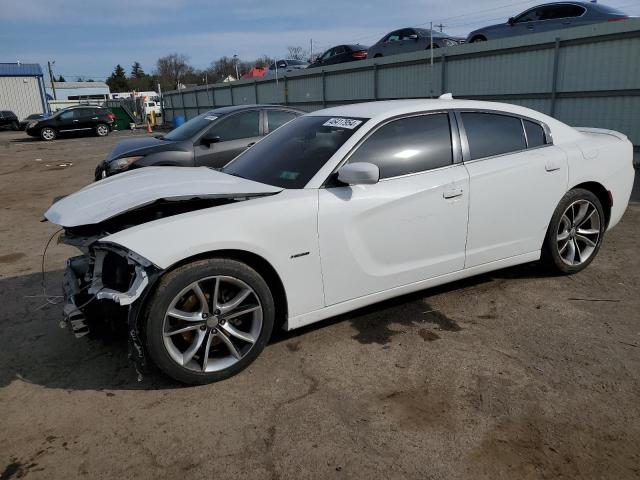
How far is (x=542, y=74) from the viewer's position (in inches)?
450

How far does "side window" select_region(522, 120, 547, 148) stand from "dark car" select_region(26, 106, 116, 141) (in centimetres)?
3026

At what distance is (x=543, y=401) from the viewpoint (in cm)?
279

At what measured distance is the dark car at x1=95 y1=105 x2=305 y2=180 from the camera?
7941 mm

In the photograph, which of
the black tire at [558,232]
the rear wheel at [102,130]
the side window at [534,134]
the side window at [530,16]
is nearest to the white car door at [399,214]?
the side window at [534,134]

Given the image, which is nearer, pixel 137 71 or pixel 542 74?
pixel 542 74

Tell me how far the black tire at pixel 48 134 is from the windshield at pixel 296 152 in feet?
96.3

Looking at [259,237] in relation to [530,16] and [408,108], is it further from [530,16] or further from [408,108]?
[530,16]

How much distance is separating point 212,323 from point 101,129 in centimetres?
3084

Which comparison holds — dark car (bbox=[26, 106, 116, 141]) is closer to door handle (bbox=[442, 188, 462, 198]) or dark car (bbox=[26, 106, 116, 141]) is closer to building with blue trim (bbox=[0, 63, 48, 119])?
building with blue trim (bbox=[0, 63, 48, 119])

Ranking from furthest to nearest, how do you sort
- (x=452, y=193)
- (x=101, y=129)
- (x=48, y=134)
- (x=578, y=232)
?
(x=101, y=129), (x=48, y=134), (x=578, y=232), (x=452, y=193)

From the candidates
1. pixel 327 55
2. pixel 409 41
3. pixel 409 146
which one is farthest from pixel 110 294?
pixel 327 55

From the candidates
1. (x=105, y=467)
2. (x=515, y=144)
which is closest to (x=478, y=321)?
(x=515, y=144)

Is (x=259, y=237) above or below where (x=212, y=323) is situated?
above

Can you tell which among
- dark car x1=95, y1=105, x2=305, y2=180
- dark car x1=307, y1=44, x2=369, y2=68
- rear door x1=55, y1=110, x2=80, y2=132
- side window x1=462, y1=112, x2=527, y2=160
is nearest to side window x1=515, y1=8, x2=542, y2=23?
dark car x1=307, y1=44, x2=369, y2=68
